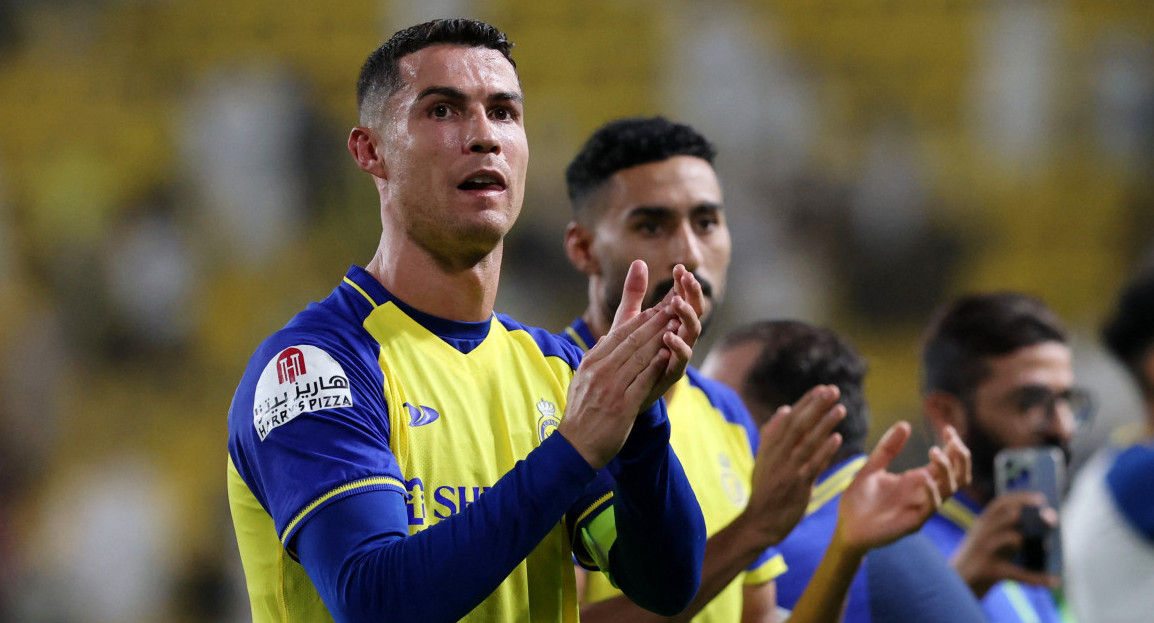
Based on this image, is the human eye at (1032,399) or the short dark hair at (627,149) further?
the human eye at (1032,399)

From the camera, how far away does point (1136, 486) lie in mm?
3771

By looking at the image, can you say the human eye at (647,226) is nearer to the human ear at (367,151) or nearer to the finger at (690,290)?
the human ear at (367,151)

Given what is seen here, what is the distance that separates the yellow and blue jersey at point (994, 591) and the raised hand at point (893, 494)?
92 centimetres

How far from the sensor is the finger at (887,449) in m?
2.77

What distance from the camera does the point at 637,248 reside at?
342 centimetres

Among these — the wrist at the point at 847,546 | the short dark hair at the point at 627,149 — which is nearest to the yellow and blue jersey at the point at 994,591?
the wrist at the point at 847,546

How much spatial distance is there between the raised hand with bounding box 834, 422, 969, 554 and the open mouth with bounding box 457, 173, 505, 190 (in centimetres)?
108

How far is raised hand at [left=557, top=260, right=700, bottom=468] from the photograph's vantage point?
1.79 meters

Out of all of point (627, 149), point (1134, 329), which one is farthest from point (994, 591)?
point (627, 149)

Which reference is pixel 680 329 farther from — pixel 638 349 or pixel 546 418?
pixel 546 418

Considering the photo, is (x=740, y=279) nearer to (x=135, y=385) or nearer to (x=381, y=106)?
(x=135, y=385)

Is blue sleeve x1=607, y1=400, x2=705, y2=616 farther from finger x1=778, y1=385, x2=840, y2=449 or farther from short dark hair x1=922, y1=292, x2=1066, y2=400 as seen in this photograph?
short dark hair x1=922, y1=292, x2=1066, y2=400

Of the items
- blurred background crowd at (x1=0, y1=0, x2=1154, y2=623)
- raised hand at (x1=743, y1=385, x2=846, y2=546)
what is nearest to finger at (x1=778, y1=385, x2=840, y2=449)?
raised hand at (x1=743, y1=385, x2=846, y2=546)

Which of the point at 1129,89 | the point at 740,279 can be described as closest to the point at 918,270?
the point at 740,279
